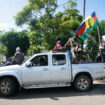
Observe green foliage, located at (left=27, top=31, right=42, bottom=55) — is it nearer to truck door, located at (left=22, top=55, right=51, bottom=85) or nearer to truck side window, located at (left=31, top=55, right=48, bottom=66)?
truck side window, located at (left=31, top=55, right=48, bottom=66)

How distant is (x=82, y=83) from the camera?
5.86m

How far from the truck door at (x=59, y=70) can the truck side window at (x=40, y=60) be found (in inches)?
13.4

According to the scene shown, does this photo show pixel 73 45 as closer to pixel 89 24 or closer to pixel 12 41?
pixel 89 24

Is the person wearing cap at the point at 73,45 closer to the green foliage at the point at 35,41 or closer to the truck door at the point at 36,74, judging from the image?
the truck door at the point at 36,74

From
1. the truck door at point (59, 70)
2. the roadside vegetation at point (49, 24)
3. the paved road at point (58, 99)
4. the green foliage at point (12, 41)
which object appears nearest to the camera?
the paved road at point (58, 99)

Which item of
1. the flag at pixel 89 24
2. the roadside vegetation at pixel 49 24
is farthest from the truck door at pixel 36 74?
the roadside vegetation at pixel 49 24

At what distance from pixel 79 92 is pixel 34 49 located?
8.46 m

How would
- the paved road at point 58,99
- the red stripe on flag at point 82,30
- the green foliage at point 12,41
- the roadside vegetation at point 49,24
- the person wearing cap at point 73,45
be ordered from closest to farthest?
the paved road at point 58,99
the person wearing cap at point 73,45
the red stripe on flag at point 82,30
the roadside vegetation at point 49,24
the green foliage at point 12,41

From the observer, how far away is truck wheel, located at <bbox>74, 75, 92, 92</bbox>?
582cm

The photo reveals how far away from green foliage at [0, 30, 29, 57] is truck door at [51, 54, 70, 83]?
19.4m

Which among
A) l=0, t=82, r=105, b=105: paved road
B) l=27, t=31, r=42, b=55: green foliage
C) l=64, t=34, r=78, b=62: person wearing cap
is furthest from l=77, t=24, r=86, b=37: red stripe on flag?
l=27, t=31, r=42, b=55: green foliage

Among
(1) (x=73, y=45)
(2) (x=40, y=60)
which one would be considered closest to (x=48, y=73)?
(2) (x=40, y=60)

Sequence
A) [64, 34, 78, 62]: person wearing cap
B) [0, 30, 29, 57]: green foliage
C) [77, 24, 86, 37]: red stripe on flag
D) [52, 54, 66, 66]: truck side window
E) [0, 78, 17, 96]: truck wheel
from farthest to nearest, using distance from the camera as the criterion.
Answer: [0, 30, 29, 57]: green foliage < [77, 24, 86, 37]: red stripe on flag < [64, 34, 78, 62]: person wearing cap < [52, 54, 66, 66]: truck side window < [0, 78, 17, 96]: truck wheel

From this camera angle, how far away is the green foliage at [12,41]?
23.9 meters
